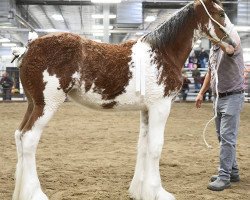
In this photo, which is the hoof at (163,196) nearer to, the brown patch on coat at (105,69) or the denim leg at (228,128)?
the denim leg at (228,128)

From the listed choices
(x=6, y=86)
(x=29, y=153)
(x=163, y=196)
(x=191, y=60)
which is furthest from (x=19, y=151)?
(x=191, y=60)

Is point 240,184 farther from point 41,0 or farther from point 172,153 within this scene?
point 41,0

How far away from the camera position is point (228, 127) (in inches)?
171

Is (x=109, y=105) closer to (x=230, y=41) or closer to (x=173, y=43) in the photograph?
(x=173, y=43)

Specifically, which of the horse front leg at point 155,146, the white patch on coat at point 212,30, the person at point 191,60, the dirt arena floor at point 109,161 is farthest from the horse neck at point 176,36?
the person at point 191,60

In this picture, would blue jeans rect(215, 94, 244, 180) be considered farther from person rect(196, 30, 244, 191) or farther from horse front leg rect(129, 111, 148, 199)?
horse front leg rect(129, 111, 148, 199)

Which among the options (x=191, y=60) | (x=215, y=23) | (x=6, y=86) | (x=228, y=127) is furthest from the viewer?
(x=191, y=60)

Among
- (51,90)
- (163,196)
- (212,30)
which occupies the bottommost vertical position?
(163,196)

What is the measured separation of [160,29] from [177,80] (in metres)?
0.57

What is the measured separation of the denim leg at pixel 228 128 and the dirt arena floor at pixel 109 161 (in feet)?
0.91

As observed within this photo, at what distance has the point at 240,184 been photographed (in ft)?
15.0

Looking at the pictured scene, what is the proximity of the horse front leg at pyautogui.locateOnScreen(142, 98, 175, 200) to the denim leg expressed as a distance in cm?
100

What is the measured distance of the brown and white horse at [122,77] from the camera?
3.44 meters

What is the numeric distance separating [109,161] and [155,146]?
7.07ft
